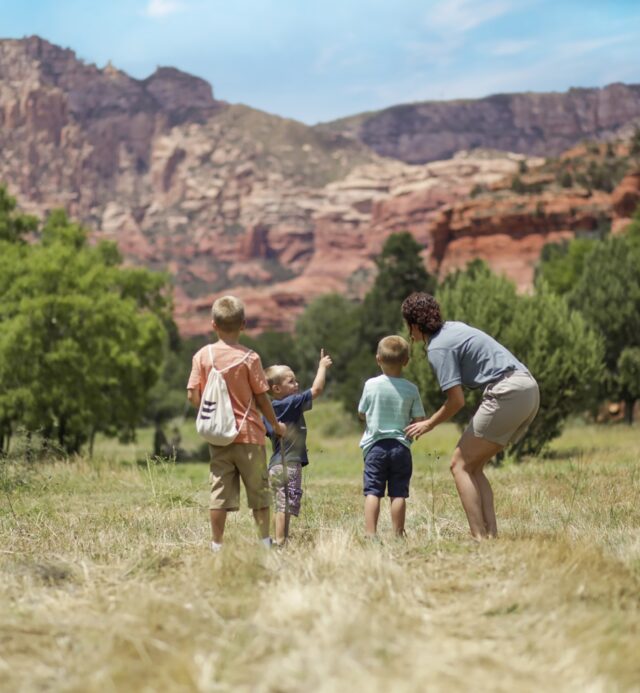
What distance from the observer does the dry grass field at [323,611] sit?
3.67 m

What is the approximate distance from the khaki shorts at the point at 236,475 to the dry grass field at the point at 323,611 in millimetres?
280

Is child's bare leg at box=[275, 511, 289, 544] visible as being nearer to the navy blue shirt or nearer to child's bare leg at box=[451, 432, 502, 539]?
the navy blue shirt

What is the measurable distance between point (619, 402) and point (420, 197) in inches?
5909

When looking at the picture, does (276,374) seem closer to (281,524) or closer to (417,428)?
(281,524)

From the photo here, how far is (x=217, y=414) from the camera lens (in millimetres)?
6227

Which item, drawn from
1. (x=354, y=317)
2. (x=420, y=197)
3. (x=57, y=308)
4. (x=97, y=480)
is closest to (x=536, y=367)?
(x=97, y=480)

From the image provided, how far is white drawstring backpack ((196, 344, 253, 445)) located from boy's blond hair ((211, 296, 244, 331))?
26 centimetres

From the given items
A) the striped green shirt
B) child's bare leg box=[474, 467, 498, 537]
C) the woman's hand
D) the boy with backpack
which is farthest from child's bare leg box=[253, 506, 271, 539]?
child's bare leg box=[474, 467, 498, 537]

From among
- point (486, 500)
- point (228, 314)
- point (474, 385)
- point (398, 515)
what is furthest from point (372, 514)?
point (228, 314)

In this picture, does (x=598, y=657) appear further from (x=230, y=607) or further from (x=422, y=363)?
(x=422, y=363)

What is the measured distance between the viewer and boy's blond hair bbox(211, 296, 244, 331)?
6270 millimetres

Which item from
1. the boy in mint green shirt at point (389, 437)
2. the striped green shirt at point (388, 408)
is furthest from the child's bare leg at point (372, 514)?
the striped green shirt at point (388, 408)

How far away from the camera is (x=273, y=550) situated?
225 inches

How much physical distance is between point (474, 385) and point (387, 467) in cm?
82
